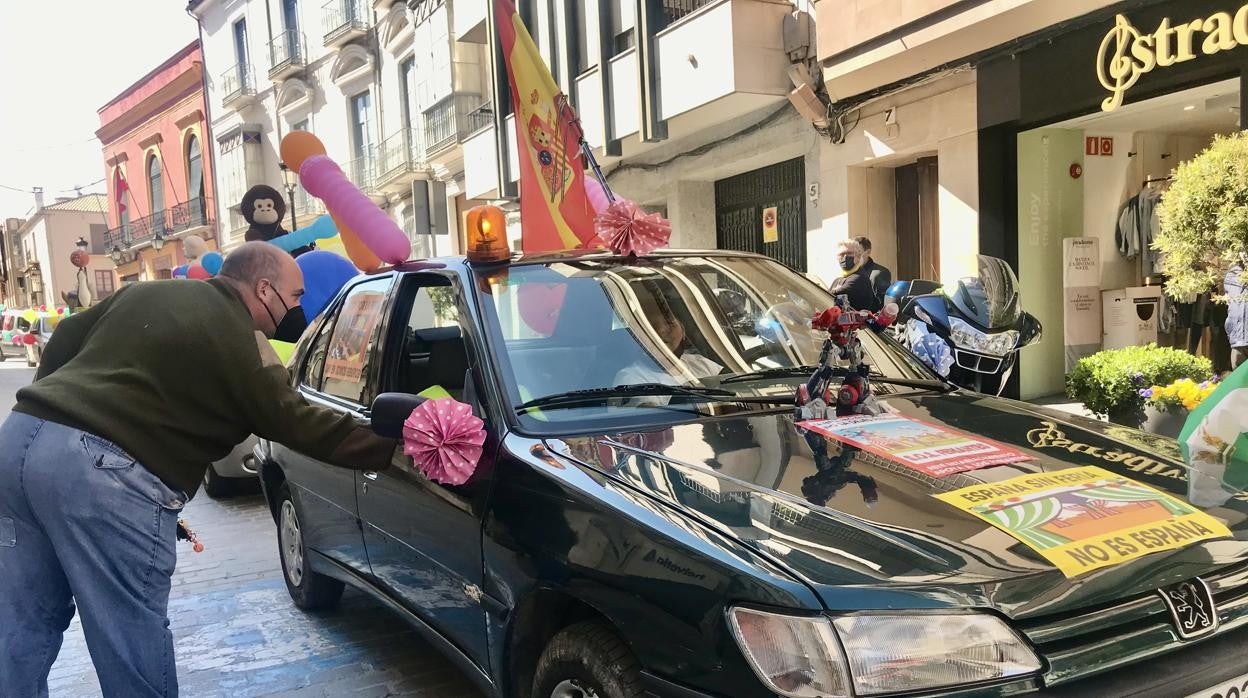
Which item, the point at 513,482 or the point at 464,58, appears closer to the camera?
the point at 513,482

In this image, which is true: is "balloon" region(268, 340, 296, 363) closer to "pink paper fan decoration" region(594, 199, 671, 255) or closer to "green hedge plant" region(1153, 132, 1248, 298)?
"pink paper fan decoration" region(594, 199, 671, 255)

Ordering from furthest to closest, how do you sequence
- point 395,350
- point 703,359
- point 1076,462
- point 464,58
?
point 464,58, point 395,350, point 703,359, point 1076,462

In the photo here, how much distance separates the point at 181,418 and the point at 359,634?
6.69 ft

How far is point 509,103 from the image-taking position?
15.3 meters

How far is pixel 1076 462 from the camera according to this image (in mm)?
2314

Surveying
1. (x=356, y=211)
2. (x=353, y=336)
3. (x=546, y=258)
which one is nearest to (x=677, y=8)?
(x=356, y=211)

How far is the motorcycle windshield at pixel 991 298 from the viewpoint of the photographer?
550 centimetres

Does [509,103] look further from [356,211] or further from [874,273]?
[356,211]

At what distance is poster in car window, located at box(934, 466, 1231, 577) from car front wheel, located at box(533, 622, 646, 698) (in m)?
0.81

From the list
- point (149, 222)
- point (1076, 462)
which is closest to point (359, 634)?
point (1076, 462)

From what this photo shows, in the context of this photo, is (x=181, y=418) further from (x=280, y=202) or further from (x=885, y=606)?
(x=280, y=202)

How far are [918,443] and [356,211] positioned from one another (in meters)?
3.37

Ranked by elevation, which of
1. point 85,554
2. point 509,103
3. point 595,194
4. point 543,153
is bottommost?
point 85,554

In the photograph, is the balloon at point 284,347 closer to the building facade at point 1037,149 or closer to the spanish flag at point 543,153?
the spanish flag at point 543,153
